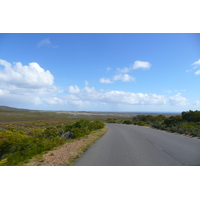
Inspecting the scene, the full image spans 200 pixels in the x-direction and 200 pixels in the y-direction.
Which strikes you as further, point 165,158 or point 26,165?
point 165,158

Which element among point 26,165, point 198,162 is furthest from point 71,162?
point 198,162

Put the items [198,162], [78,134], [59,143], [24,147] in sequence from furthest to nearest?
[78,134], [59,143], [24,147], [198,162]

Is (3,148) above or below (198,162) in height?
below

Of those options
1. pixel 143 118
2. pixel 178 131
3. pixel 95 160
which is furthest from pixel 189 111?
pixel 95 160

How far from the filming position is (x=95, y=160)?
21.1 ft

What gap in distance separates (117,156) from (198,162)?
130 inches

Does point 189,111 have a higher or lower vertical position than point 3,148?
higher

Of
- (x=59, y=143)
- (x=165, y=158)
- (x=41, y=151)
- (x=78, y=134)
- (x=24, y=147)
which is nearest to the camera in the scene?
(x=165, y=158)

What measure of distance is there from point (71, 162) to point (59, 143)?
4091 millimetres

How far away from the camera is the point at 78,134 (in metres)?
13.6

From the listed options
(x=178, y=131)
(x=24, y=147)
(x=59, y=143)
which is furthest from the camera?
(x=178, y=131)

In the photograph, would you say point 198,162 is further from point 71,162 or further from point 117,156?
point 71,162

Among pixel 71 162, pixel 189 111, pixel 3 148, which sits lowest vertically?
pixel 3 148

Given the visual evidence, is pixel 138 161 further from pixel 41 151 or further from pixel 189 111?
pixel 189 111
